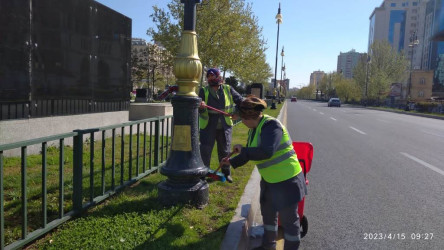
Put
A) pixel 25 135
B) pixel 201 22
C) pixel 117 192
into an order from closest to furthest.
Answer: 1. pixel 117 192
2. pixel 25 135
3. pixel 201 22

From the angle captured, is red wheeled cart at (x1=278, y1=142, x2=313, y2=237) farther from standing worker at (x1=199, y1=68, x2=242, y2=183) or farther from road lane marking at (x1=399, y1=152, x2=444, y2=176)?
road lane marking at (x1=399, y1=152, x2=444, y2=176)

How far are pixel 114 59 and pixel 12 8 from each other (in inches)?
151

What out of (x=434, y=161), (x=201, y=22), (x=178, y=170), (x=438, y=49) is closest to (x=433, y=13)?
(x=438, y=49)

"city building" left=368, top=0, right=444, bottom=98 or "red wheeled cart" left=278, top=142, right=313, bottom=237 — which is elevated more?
"city building" left=368, top=0, right=444, bottom=98

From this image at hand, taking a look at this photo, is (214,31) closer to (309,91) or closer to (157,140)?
(157,140)

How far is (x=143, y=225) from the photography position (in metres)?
3.59

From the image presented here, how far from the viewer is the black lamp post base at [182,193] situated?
13.7 feet

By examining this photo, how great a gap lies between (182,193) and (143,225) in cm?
71

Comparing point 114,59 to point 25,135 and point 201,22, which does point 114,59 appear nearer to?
point 25,135

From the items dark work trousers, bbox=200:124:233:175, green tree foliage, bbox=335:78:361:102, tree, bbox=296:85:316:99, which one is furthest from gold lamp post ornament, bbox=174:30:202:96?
tree, bbox=296:85:316:99

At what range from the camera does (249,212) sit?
4195 mm

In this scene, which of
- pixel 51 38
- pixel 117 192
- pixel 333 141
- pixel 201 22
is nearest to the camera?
pixel 117 192

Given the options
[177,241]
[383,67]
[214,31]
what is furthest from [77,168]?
[383,67]

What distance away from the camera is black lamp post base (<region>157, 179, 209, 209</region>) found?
13.7 feet
